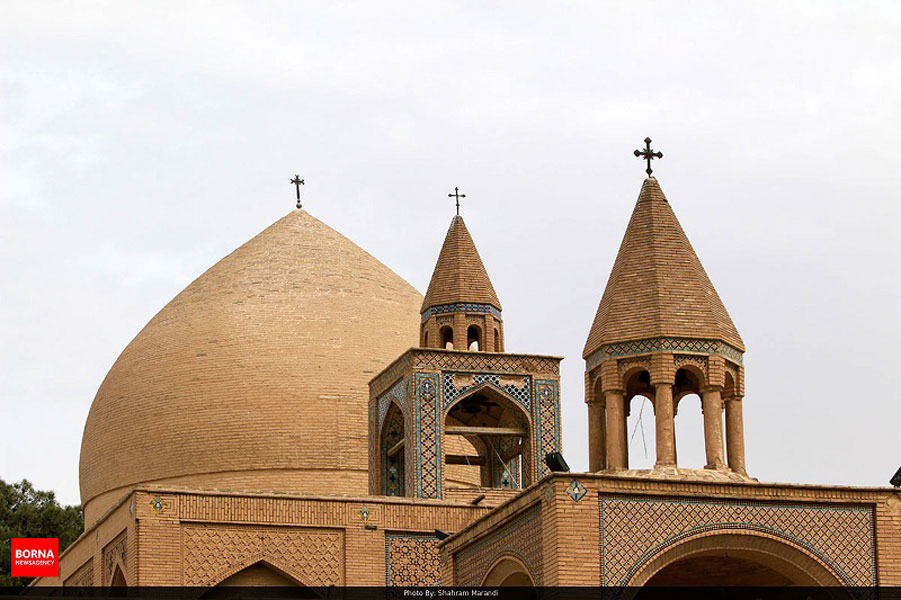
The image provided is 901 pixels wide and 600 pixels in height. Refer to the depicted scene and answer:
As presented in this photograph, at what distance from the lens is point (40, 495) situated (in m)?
33.9

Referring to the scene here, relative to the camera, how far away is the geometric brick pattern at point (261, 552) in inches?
768

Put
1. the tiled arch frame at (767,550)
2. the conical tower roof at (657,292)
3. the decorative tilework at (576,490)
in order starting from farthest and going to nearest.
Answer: the conical tower roof at (657,292)
the tiled arch frame at (767,550)
the decorative tilework at (576,490)

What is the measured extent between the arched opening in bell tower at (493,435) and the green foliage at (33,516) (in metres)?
11.2

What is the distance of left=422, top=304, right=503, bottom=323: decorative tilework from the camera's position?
23016 mm

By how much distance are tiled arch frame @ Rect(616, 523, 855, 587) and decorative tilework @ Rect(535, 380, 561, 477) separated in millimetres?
6217

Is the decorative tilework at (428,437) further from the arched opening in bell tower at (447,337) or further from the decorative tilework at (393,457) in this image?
the arched opening in bell tower at (447,337)

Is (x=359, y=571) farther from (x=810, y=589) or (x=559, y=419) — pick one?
(x=810, y=589)

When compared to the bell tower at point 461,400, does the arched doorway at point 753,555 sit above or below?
below

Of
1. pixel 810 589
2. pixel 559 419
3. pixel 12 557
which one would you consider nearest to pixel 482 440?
pixel 559 419

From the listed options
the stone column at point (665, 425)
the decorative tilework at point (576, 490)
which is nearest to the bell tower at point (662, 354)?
the stone column at point (665, 425)

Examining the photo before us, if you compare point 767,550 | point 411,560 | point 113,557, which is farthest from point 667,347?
point 113,557

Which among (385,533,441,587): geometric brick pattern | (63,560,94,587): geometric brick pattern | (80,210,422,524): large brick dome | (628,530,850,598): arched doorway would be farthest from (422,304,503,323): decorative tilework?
(628,530,850,598): arched doorway
